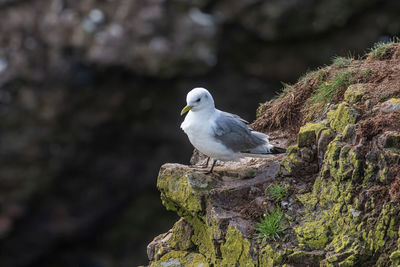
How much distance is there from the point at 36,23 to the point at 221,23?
270 inches

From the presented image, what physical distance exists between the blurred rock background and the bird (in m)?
13.0

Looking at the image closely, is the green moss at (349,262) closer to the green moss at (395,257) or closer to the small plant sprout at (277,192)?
the green moss at (395,257)

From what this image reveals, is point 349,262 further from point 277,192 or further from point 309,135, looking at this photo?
point 309,135

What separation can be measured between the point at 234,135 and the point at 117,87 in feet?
44.7

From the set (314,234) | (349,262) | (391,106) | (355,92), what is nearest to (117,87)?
(355,92)

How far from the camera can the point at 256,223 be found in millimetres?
5586

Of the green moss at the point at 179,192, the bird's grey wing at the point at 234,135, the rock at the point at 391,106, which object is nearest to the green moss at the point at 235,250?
the green moss at the point at 179,192

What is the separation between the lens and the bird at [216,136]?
6.39m

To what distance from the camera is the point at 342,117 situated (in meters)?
5.73

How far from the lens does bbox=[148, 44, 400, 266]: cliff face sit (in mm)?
4977

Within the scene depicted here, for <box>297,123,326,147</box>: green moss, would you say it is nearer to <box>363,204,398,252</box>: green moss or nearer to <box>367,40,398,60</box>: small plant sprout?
<box>363,204,398,252</box>: green moss

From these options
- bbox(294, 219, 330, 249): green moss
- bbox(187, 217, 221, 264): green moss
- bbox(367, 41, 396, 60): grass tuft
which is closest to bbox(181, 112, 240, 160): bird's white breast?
bbox(187, 217, 221, 264): green moss

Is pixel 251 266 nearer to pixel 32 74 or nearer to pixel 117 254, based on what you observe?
pixel 117 254

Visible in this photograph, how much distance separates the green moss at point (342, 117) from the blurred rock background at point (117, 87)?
13747 millimetres
